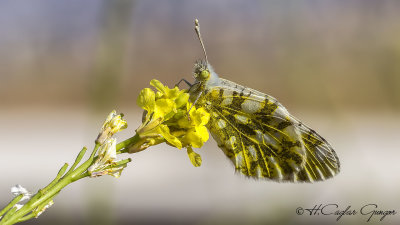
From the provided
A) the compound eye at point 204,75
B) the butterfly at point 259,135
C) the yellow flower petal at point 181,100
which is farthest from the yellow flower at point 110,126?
the compound eye at point 204,75

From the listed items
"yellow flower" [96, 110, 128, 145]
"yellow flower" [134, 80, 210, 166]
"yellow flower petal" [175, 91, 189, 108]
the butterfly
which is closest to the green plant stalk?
"yellow flower" [96, 110, 128, 145]

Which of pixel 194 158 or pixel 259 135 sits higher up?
pixel 259 135

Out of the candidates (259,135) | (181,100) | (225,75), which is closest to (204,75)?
(259,135)

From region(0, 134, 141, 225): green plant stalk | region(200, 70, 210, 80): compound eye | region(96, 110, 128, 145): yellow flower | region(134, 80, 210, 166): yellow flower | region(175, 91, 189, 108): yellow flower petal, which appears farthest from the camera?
region(200, 70, 210, 80): compound eye

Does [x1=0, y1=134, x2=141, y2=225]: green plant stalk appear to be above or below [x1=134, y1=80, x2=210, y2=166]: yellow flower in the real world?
below

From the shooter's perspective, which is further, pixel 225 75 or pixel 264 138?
pixel 225 75

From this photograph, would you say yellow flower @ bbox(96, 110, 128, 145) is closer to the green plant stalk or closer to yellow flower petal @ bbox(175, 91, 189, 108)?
the green plant stalk

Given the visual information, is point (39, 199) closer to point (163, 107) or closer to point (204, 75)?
point (163, 107)

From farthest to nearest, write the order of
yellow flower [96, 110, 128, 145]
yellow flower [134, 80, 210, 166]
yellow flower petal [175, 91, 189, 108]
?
yellow flower petal [175, 91, 189, 108], yellow flower [134, 80, 210, 166], yellow flower [96, 110, 128, 145]

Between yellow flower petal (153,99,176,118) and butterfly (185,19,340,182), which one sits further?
butterfly (185,19,340,182)
